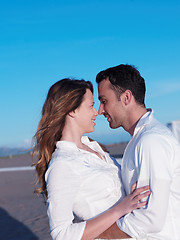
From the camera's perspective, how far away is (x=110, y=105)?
2.63m

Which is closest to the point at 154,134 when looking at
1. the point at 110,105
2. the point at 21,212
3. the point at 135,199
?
the point at 135,199

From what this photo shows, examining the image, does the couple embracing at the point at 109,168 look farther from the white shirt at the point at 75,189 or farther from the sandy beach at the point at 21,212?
the sandy beach at the point at 21,212

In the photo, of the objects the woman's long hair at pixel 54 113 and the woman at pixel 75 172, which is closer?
the woman at pixel 75 172

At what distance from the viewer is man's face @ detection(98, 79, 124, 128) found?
261 cm

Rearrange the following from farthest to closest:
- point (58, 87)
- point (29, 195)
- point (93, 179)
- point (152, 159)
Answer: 1. point (29, 195)
2. point (58, 87)
3. point (93, 179)
4. point (152, 159)

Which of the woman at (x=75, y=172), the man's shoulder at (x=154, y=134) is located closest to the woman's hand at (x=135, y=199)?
the woman at (x=75, y=172)

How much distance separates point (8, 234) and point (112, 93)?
16.7ft

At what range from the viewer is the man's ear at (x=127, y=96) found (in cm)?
257

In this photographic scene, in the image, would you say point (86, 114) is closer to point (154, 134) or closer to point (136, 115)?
point (136, 115)

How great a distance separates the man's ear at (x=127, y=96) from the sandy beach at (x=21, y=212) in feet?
14.5

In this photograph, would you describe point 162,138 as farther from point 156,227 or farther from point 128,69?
point 128,69

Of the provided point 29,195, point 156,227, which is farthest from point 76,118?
point 29,195

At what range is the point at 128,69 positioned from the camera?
8.63 feet

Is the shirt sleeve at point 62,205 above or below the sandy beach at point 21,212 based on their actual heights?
above
